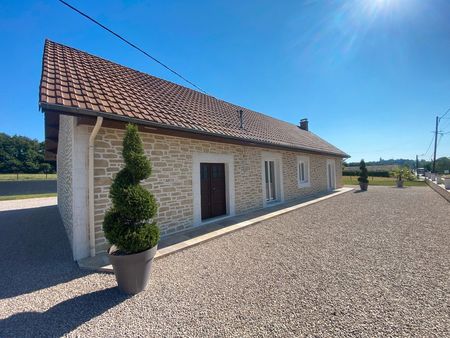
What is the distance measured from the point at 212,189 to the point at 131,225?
4.39 metres

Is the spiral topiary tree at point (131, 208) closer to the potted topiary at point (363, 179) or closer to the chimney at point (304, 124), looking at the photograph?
the potted topiary at point (363, 179)

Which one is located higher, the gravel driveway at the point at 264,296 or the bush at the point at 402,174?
the bush at the point at 402,174

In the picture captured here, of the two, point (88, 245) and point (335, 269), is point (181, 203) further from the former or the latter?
point (335, 269)

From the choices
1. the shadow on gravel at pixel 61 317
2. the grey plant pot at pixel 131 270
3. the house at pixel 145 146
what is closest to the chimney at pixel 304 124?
the house at pixel 145 146

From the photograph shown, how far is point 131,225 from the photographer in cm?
310

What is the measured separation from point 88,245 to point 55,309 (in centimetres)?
172

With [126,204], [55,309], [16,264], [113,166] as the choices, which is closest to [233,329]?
[126,204]

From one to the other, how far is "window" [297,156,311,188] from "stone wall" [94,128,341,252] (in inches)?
159

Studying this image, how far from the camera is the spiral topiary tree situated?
300 cm

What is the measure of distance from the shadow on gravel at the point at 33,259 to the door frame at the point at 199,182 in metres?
3.19

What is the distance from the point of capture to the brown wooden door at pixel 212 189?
23.5 ft

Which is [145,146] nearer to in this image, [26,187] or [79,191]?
[79,191]

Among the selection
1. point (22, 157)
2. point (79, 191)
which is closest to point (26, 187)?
point (79, 191)

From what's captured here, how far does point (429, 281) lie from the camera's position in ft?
10.1
